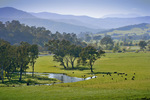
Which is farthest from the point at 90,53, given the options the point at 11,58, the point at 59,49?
the point at 11,58

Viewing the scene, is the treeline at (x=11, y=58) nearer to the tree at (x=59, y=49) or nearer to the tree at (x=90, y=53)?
the tree at (x=90, y=53)

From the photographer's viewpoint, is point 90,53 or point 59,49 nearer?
point 90,53

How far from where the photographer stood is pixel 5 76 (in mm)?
91312

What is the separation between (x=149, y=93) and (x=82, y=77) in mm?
47930

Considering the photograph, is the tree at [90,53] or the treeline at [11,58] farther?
the tree at [90,53]

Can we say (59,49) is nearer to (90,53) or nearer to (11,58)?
(90,53)

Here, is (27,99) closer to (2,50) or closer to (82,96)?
(82,96)

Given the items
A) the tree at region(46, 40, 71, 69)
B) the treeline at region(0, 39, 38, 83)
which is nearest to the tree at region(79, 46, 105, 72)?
the tree at region(46, 40, 71, 69)

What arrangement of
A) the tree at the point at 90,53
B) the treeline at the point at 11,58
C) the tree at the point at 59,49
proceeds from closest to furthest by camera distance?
the treeline at the point at 11,58
the tree at the point at 90,53
the tree at the point at 59,49

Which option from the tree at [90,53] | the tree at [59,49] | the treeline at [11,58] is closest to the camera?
the treeline at [11,58]

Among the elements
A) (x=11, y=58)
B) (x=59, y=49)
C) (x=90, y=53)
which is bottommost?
(x=11, y=58)

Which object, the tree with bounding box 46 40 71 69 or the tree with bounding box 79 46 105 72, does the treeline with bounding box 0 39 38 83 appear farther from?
the tree with bounding box 46 40 71 69

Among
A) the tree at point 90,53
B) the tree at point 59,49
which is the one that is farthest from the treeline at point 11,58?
the tree at point 59,49

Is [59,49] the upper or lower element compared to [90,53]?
upper
